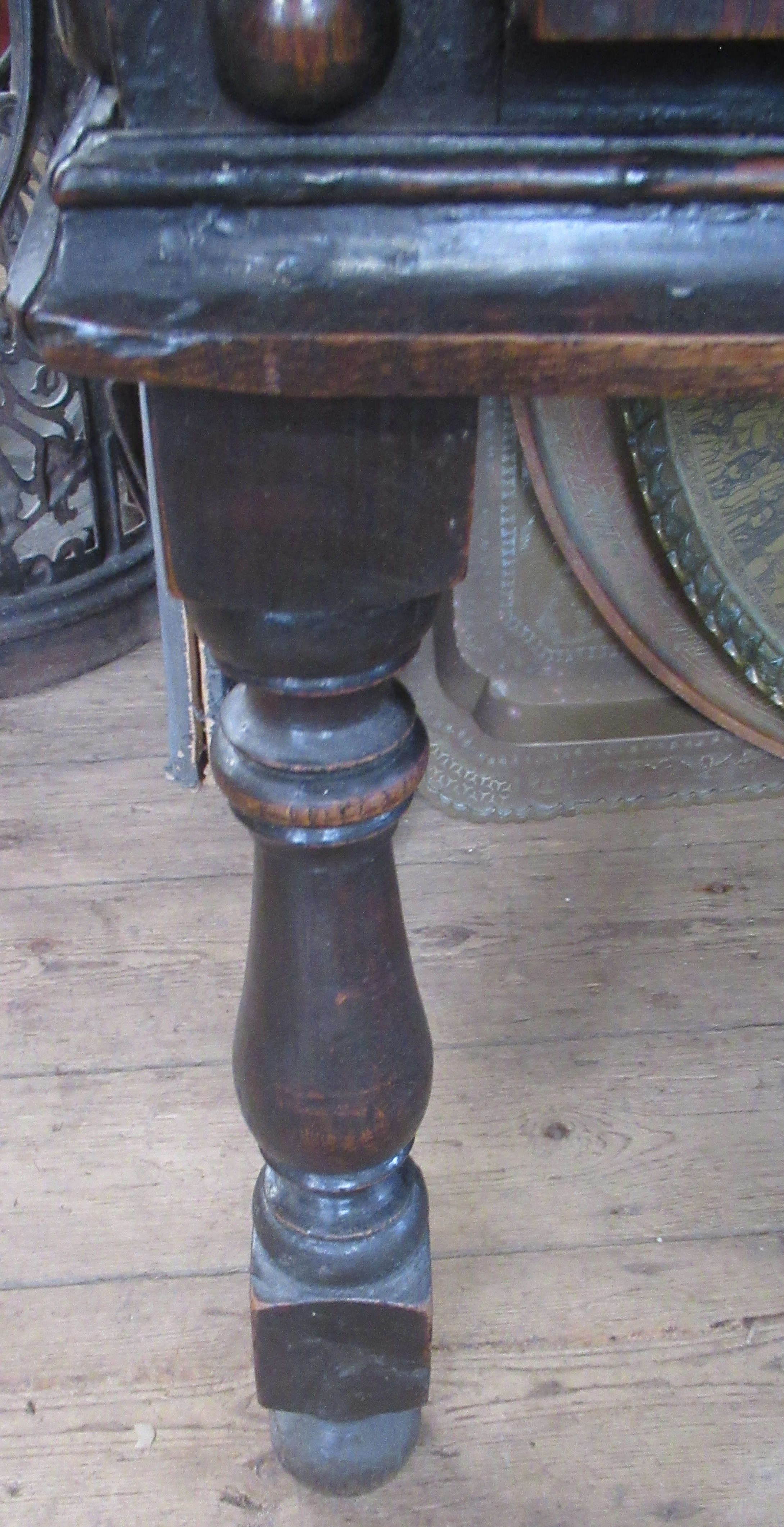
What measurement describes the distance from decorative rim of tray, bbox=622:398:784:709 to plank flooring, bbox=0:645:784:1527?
19cm

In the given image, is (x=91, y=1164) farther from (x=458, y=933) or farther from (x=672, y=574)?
(x=672, y=574)

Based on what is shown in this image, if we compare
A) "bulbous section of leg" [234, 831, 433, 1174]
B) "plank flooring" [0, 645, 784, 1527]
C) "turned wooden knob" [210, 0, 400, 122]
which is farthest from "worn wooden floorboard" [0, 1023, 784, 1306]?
"turned wooden knob" [210, 0, 400, 122]

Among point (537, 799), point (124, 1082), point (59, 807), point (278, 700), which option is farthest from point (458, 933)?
point (278, 700)

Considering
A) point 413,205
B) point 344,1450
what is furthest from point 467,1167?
point 413,205

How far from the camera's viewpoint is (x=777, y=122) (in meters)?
0.36

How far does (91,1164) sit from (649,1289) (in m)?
0.40

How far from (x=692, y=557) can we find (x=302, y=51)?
0.82 metres

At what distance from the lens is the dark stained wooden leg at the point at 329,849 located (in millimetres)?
443

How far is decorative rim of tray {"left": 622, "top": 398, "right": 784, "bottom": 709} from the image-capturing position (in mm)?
1066

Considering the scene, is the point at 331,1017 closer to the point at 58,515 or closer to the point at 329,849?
the point at 329,849

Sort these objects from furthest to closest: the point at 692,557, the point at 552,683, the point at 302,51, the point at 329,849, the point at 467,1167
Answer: the point at 552,683 → the point at 692,557 → the point at 467,1167 → the point at 329,849 → the point at 302,51

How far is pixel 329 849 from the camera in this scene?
1.79 ft

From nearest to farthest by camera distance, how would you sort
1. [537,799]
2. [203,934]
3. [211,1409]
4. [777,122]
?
1. [777,122]
2. [211,1409]
3. [203,934]
4. [537,799]

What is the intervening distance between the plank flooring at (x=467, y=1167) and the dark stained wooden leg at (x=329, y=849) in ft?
0.25
